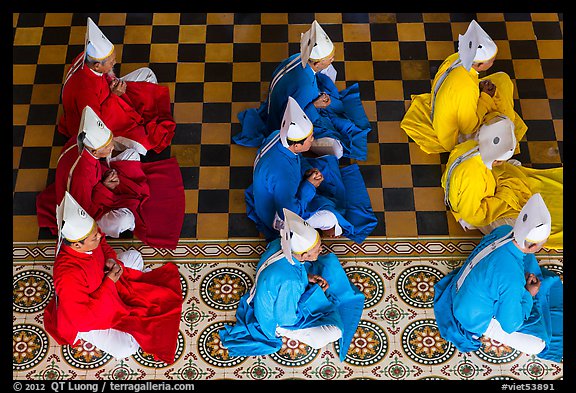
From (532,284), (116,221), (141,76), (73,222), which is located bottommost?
(532,284)

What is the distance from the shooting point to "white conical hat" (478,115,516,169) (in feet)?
15.1

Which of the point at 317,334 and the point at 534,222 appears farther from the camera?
the point at 317,334

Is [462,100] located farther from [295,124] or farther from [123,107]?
[123,107]

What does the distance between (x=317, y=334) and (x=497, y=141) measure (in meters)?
1.93

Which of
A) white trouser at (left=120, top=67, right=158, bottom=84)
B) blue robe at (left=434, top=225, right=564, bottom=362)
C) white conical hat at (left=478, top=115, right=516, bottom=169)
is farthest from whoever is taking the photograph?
white trouser at (left=120, top=67, right=158, bottom=84)

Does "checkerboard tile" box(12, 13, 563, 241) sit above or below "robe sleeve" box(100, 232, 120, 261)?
above

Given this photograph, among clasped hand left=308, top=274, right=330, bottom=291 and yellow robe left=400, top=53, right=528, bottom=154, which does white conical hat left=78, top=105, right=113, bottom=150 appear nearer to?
clasped hand left=308, top=274, right=330, bottom=291

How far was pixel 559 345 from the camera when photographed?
478 centimetres

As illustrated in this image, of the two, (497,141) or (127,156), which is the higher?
(127,156)

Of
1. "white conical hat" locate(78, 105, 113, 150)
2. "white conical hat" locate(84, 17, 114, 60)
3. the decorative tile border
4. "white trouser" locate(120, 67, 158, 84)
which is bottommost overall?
the decorative tile border

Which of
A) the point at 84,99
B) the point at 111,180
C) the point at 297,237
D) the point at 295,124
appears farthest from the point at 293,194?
the point at 84,99

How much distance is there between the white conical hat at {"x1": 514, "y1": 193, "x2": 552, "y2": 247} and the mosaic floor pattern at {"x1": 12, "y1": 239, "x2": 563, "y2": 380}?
1095mm

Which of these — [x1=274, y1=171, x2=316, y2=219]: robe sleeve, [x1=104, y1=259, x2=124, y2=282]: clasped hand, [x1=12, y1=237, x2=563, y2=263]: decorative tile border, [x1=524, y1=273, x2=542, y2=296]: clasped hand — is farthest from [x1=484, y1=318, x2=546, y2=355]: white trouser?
[x1=104, y1=259, x2=124, y2=282]: clasped hand

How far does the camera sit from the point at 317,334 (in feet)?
15.4
